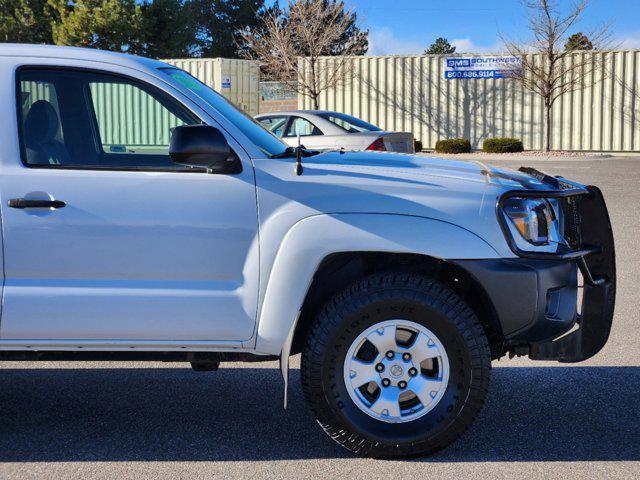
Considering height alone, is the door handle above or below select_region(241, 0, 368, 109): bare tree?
below

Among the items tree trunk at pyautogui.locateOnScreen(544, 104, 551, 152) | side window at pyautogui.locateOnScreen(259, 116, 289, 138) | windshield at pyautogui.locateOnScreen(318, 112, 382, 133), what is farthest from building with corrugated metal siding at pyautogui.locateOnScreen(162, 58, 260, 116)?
windshield at pyautogui.locateOnScreen(318, 112, 382, 133)

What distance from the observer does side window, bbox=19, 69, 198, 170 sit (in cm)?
442

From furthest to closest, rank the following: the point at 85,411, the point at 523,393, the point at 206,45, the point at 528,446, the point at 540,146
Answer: the point at 206,45, the point at 540,146, the point at 523,393, the point at 85,411, the point at 528,446

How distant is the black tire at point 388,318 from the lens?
423cm

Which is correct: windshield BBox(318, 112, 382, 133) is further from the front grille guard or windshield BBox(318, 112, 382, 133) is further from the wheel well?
the wheel well

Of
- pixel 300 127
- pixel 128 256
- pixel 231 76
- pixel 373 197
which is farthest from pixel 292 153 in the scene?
pixel 231 76

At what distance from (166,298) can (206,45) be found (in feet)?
222

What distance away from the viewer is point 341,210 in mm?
4242

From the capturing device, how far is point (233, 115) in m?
4.74

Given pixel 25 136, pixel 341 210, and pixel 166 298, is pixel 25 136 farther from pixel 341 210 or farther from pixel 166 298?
pixel 341 210

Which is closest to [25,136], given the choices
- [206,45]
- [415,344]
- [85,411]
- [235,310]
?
[235,310]

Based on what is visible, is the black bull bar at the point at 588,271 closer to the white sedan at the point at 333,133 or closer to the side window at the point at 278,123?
the white sedan at the point at 333,133

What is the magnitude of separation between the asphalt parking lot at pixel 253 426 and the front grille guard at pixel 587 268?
46 centimetres

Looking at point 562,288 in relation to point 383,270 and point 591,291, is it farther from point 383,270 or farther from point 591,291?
point 383,270
